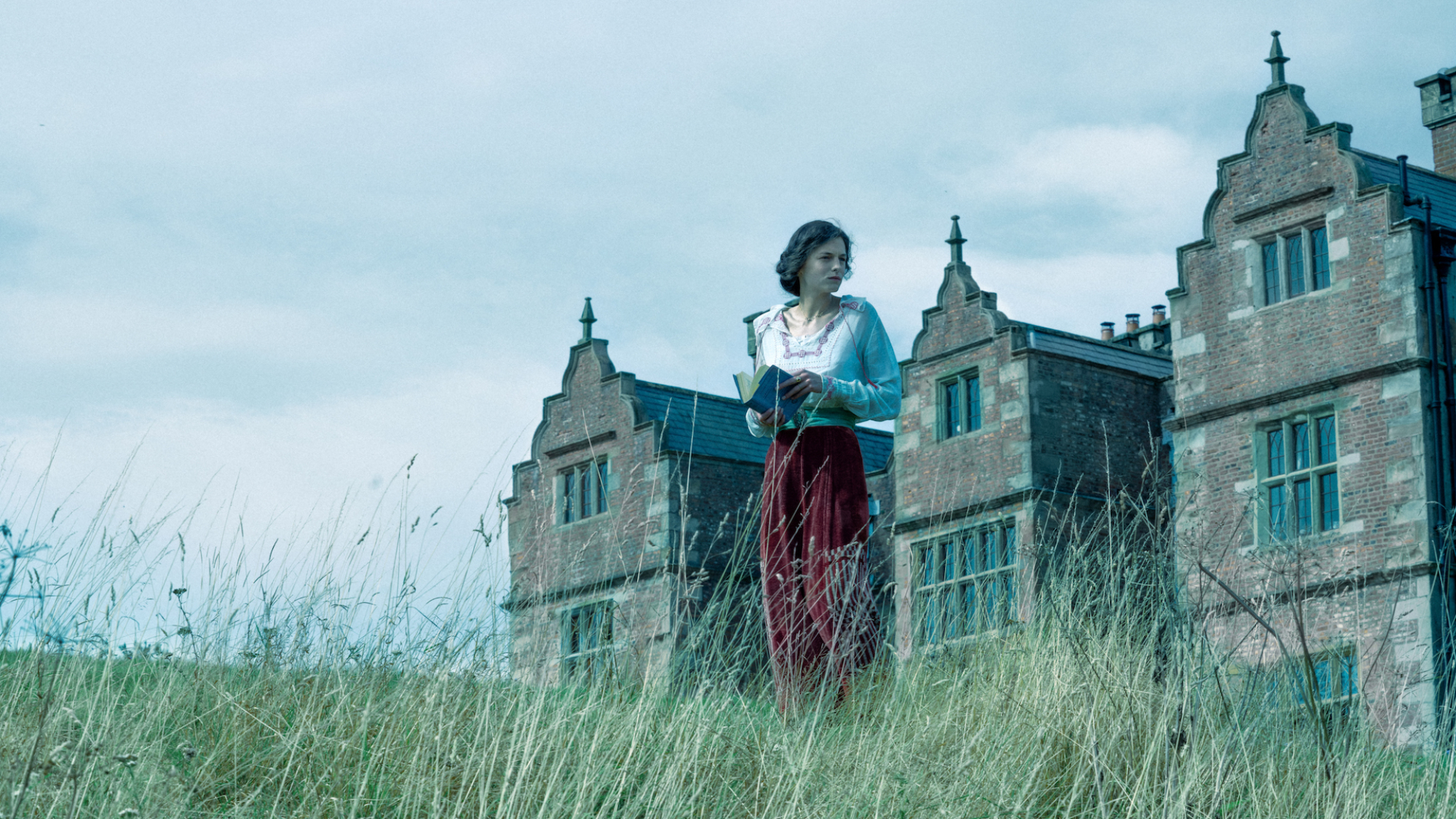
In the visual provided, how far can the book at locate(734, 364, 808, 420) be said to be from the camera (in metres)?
5.16

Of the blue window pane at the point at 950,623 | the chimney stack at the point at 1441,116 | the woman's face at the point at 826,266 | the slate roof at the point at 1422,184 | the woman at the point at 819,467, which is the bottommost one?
the blue window pane at the point at 950,623


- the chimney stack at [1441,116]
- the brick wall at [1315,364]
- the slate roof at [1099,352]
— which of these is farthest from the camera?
the chimney stack at [1441,116]

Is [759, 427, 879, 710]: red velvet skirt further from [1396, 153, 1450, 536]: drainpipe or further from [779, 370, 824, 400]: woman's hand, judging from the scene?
[1396, 153, 1450, 536]: drainpipe

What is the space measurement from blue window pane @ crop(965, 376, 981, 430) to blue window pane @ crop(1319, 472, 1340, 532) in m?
4.55

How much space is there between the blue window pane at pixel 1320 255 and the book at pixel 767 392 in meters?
13.7

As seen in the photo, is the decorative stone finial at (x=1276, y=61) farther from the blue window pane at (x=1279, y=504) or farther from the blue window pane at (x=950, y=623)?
the blue window pane at (x=950, y=623)

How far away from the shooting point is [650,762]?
4316 millimetres

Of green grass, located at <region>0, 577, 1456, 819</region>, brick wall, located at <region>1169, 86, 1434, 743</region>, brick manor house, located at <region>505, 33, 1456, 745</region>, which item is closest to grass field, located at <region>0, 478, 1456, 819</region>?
green grass, located at <region>0, 577, 1456, 819</region>

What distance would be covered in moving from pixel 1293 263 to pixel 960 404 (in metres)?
4.63

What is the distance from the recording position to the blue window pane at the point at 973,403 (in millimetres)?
20344

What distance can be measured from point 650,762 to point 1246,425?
14591mm

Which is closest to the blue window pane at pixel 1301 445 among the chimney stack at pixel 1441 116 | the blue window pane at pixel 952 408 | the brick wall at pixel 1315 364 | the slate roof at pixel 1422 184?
the brick wall at pixel 1315 364

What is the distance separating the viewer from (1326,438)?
17.0 metres

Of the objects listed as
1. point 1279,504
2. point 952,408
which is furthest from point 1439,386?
point 952,408
